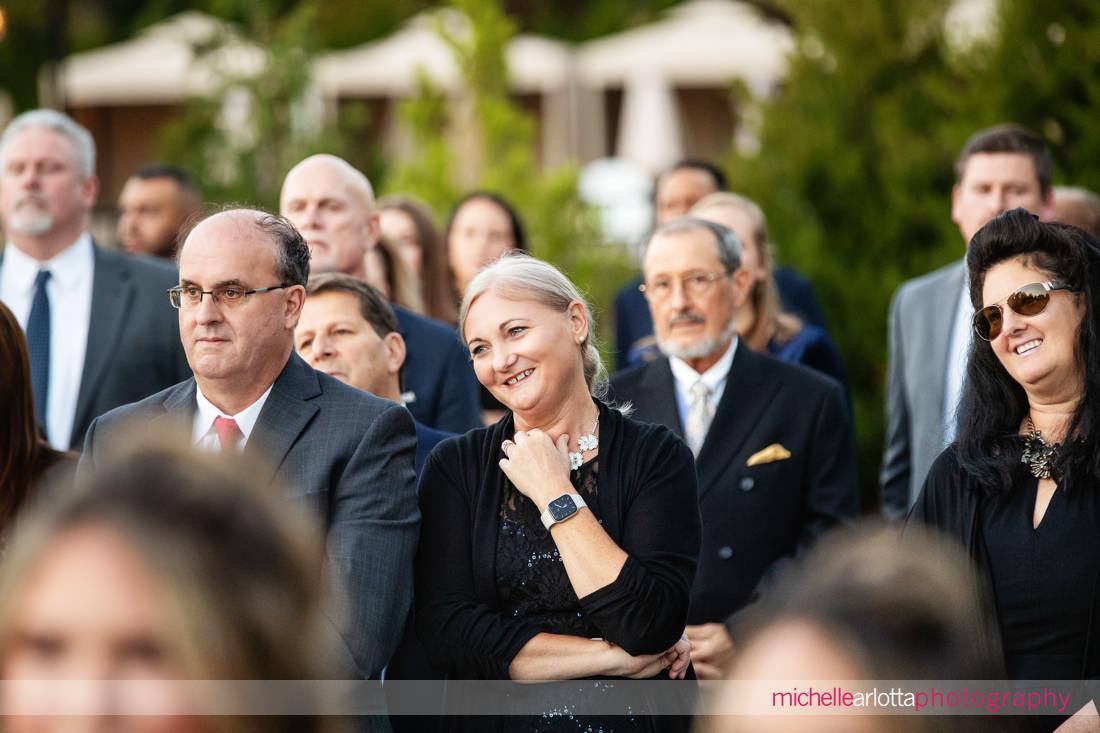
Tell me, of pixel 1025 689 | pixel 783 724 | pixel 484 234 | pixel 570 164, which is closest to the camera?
pixel 783 724

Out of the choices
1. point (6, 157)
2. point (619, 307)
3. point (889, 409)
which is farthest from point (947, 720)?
point (619, 307)

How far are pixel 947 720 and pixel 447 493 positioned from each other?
221cm

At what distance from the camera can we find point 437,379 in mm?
5348

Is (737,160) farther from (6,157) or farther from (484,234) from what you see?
(6,157)

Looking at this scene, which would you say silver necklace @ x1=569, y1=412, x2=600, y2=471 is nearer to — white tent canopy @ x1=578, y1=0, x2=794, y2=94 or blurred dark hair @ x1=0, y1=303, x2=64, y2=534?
blurred dark hair @ x1=0, y1=303, x2=64, y2=534

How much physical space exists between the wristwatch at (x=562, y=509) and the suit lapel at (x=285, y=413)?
0.70 metres

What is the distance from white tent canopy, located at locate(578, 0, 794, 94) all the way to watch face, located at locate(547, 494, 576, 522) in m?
14.7

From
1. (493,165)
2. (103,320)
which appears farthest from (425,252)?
(493,165)

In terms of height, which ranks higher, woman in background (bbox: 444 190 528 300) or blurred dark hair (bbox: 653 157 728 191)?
blurred dark hair (bbox: 653 157 728 191)

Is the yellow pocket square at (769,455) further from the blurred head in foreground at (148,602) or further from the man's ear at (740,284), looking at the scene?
the blurred head in foreground at (148,602)

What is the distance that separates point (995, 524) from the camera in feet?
12.3

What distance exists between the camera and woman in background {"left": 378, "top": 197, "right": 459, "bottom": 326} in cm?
738

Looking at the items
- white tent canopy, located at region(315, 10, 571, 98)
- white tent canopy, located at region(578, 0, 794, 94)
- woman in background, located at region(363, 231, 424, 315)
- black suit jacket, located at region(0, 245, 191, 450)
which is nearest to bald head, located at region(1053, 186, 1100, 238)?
woman in background, located at region(363, 231, 424, 315)

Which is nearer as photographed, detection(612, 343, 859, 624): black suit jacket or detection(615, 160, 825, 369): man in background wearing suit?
detection(612, 343, 859, 624): black suit jacket
